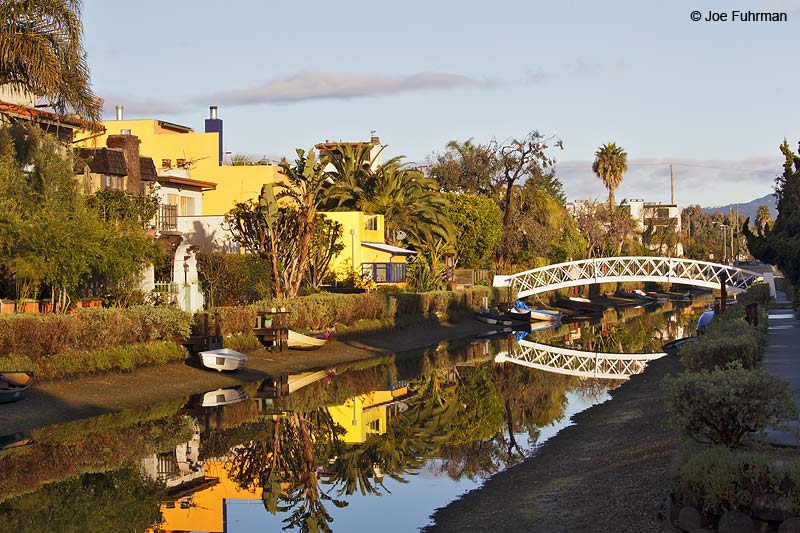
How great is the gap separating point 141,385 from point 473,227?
52375mm

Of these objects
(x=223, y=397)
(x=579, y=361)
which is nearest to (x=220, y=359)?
(x=223, y=397)

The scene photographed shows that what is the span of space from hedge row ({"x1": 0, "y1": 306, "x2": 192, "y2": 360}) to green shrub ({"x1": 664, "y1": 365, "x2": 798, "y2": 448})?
68.9 ft

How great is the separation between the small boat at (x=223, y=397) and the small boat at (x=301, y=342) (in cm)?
853

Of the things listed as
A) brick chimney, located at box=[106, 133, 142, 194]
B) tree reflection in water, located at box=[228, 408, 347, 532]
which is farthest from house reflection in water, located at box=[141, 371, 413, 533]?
Answer: brick chimney, located at box=[106, 133, 142, 194]

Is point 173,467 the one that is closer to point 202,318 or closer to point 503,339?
point 202,318

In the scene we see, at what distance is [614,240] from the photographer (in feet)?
404

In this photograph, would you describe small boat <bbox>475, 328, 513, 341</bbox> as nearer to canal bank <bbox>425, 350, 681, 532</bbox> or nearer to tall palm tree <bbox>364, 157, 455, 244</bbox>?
tall palm tree <bbox>364, 157, 455, 244</bbox>

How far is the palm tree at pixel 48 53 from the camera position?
30672 millimetres

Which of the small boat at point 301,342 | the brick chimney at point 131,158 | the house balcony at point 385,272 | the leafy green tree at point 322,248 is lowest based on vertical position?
the small boat at point 301,342

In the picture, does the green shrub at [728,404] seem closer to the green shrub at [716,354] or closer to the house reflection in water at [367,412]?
the green shrub at [716,354]

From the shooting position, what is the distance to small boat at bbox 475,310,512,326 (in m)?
71.4

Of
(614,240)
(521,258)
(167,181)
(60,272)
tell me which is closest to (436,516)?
A: (60,272)

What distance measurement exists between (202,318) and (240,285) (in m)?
9.87

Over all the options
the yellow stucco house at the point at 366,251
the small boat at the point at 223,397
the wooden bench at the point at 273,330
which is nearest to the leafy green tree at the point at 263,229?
the wooden bench at the point at 273,330
